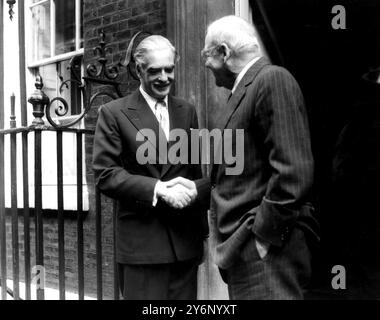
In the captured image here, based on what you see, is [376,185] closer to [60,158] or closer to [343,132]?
[343,132]

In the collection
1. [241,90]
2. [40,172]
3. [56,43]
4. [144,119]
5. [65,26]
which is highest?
[65,26]

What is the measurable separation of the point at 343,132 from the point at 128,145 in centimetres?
176

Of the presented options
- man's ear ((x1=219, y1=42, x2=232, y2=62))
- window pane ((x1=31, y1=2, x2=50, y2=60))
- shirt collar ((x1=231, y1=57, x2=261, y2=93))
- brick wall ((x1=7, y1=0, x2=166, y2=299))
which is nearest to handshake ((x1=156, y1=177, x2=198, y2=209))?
shirt collar ((x1=231, y1=57, x2=261, y2=93))

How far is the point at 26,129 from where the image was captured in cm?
333

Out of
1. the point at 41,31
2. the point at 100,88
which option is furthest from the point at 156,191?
the point at 41,31

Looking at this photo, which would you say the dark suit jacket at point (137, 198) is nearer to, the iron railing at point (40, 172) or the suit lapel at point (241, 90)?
the suit lapel at point (241, 90)

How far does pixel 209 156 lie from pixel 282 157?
0.81 m

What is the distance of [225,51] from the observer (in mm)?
2338

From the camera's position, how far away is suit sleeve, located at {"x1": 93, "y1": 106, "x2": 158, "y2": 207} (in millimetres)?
2508

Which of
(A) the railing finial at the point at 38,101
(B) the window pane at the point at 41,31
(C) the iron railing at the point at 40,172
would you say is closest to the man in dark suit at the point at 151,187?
(C) the iron railing at the point at 40,172

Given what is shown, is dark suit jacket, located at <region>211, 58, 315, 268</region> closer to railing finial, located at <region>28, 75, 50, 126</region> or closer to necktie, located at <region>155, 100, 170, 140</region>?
necktie, located at <region>155, 100, 170, 140</region>

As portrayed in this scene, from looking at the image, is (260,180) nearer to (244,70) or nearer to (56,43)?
(244,70)

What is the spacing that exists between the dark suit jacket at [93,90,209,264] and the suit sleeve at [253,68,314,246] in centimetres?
57
